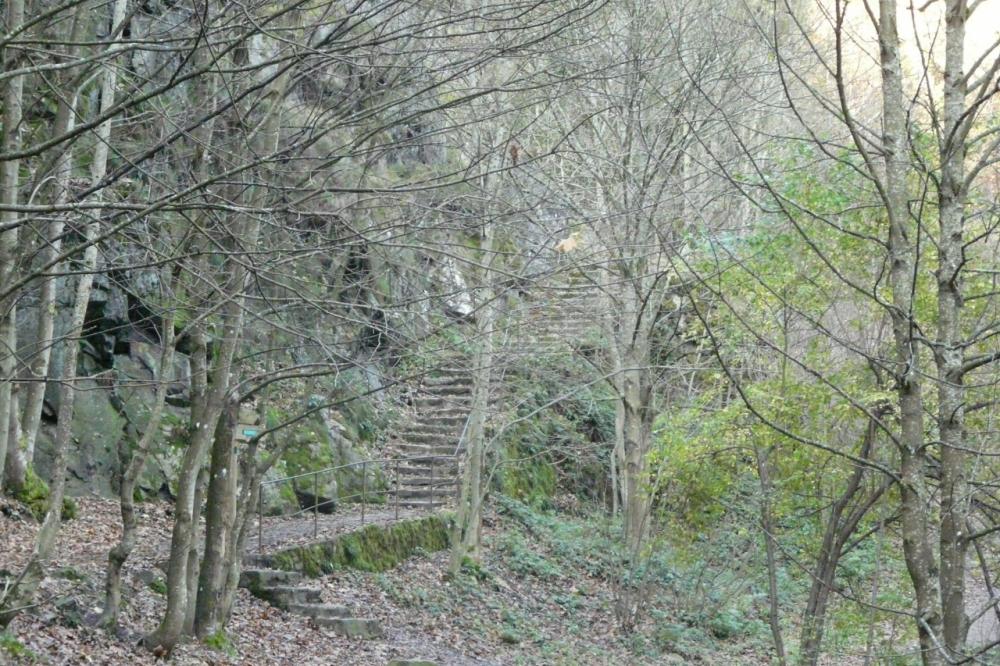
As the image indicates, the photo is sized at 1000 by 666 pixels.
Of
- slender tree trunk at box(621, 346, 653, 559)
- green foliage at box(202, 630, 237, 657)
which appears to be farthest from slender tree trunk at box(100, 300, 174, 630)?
slender tree trunk at box(621, 346, 653, 559)

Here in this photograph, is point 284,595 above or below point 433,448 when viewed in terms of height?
below

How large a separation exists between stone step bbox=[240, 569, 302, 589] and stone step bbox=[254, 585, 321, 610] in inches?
3.1

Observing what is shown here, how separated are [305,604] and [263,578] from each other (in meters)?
0.69

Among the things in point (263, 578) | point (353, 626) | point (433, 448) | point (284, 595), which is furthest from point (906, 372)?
point (433, 448)

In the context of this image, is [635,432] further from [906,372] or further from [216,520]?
[906,372]

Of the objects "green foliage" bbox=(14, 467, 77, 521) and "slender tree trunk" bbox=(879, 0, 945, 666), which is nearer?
"slender tree trunk" bbox=(879, 0, 945, 666)

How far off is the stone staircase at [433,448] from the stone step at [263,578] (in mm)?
5755

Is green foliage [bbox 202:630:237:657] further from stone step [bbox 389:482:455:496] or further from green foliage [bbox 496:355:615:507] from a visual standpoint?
stone step [bbox 389:482:455:496]

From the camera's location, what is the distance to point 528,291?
6.88m

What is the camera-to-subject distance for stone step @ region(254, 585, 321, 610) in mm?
12531

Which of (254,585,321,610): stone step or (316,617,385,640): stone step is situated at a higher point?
(254,585,321,610): stone step

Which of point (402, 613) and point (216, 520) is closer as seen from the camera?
point (216, 520)

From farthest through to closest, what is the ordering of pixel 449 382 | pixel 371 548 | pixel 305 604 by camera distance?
1. pixel 449 382
2. pixel 371 548
3. pixel 305 604

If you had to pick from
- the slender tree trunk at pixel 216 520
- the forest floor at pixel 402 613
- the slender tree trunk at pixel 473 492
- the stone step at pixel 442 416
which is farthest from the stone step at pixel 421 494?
the slender tree trunk at pixel 216 520
